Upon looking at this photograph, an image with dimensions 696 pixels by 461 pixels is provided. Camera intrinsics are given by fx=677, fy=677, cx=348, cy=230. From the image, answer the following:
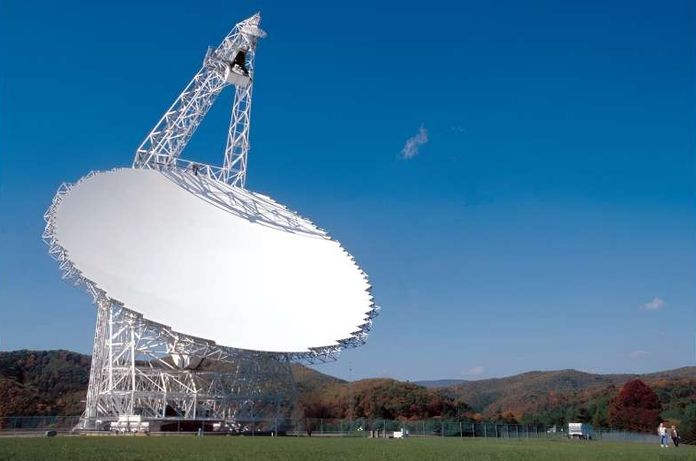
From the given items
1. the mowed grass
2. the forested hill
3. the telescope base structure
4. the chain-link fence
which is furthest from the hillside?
the mowed grass

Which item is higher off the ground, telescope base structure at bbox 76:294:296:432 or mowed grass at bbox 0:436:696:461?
telescope base structure at bbox 76:294:296:432

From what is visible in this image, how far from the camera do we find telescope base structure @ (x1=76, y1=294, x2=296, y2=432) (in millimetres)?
41844

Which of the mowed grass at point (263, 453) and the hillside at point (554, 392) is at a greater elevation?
the hillside at point (554, 392)

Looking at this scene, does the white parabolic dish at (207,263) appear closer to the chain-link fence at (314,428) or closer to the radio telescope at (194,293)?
the radio telescope at (194,293)

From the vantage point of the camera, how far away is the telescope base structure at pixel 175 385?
41.8 meters

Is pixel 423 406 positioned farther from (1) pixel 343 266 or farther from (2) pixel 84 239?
(2) pixel 84 239

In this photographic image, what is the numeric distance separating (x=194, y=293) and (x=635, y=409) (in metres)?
67.1

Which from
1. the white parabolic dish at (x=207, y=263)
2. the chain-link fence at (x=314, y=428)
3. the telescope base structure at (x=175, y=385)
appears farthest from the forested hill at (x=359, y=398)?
the white parabolic dish at (x=207, y=263)

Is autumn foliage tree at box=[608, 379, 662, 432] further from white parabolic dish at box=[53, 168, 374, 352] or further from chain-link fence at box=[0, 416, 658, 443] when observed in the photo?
white parabolic dish at box=[53, 168, 374, 352]

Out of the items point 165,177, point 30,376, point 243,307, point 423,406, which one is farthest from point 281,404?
point 30,376

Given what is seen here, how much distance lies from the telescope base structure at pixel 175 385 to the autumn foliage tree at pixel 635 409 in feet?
177

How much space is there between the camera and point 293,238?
1935 inches

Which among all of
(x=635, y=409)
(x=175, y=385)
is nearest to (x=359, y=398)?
(x=635, y=409)

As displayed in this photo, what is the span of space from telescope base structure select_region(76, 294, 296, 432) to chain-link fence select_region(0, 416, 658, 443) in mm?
122
